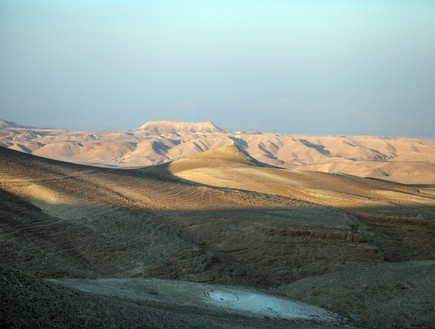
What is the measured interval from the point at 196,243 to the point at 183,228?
1578mm

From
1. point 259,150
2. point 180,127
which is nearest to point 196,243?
point 259,150

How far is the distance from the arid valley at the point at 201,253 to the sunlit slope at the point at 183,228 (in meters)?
0.06

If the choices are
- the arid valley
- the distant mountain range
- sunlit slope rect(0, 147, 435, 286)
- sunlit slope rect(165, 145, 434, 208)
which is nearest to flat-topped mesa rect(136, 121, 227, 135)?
the distant mountain range

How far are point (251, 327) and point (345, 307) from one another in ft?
14.4

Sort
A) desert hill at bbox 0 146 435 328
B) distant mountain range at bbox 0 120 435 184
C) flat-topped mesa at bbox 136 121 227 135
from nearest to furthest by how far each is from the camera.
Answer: desert hill at bbox 0 146 435 328, distant mountain range at bbox 0 120 435 184, flat-topped mesa at bbox 136 121 227 135

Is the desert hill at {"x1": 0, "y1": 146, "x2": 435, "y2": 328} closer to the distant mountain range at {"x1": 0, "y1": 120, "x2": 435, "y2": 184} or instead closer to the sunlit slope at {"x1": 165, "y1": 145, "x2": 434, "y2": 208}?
the sunlit slope at {"x1": 165, "y1": 145, "x2": 434, "y2": 208}

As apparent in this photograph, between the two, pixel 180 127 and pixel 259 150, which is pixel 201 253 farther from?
pixel 180 127

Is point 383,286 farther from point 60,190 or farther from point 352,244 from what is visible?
point 60,190

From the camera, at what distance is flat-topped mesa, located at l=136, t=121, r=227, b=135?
163425 millimetres

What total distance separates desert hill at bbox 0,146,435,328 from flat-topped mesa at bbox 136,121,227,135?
135 metres

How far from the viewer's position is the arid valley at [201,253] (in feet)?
29.1

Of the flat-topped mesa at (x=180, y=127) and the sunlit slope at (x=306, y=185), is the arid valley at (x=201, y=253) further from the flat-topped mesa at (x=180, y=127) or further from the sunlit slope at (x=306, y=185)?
the flat-topped mesa at (x=180, y=127)

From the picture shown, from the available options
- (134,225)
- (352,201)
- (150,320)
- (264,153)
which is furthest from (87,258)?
(264,153)

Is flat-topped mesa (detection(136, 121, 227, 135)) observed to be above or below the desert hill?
above
